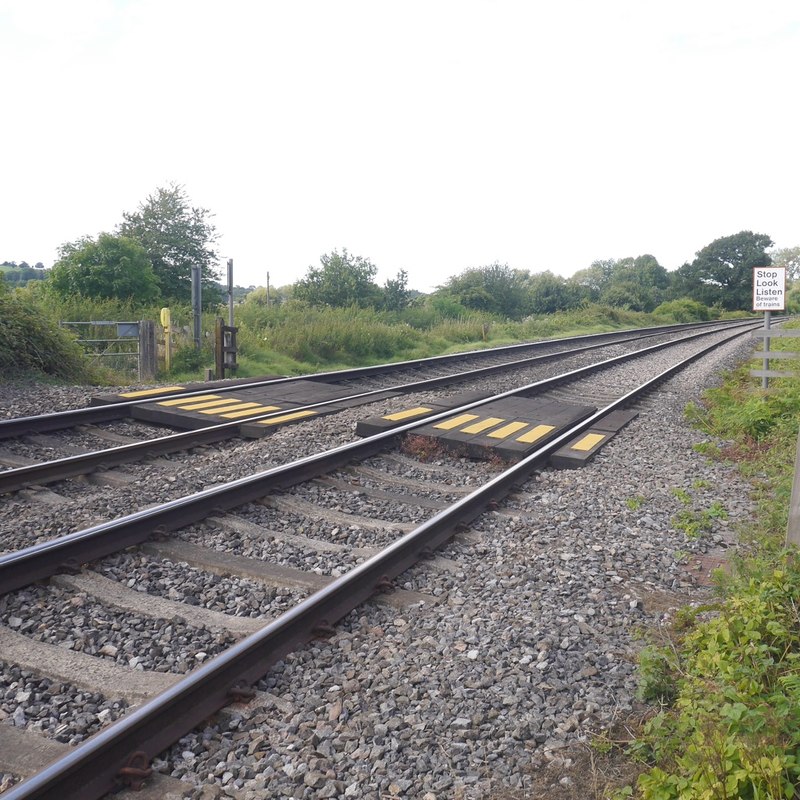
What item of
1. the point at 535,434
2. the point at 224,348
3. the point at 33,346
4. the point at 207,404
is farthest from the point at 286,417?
the point at 224,348

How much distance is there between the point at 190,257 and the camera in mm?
28391

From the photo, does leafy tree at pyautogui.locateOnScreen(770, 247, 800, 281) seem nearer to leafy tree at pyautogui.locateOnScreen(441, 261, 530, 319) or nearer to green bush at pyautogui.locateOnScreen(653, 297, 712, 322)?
green bush at pyautogui.locateOnScreen(653, 297, 712, 322)

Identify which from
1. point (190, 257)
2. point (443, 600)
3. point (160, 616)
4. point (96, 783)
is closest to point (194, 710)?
point (96, 783)

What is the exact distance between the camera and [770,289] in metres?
12.9

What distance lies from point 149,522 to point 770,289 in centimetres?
1189

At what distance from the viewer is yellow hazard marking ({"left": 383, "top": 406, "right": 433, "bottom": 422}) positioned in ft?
27.8

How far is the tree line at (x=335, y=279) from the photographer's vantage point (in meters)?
18.9

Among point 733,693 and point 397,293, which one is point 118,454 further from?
point 397,293

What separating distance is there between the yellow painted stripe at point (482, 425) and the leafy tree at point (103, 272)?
12479 millimetres

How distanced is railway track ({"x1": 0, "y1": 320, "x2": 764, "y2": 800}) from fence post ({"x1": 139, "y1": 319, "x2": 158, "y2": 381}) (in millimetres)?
7498

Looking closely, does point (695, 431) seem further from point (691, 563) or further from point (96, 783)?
point (96, 783)

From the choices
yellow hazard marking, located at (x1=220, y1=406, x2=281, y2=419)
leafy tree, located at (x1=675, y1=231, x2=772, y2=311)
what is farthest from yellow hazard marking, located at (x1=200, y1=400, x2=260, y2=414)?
leafy tree, located at (x1=675, y1=231, x2=772, y2=311)

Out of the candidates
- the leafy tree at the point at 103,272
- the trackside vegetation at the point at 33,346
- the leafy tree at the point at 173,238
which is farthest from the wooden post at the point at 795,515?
the leafy tree at the point at 173,238

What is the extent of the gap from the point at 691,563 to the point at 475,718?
7.61 ft
